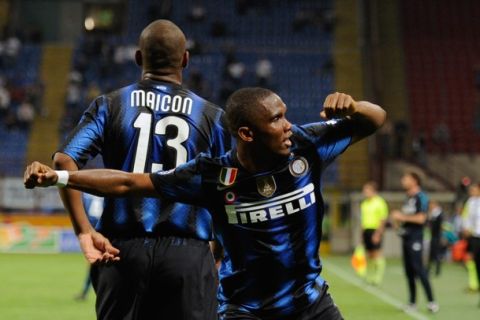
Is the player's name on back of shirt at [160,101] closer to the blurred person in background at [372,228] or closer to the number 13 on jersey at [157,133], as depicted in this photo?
the number 13 on jersey at [157,133]

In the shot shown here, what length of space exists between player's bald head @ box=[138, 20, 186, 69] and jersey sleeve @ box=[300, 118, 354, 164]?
819mm

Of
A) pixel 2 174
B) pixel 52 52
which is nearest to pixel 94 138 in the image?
pixel 2 174

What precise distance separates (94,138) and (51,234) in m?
21.6

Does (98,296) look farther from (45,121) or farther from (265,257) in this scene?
(45,121)

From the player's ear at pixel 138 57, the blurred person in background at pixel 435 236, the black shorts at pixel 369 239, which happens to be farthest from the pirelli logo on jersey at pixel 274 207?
the blurred person in background at pixel 435 236

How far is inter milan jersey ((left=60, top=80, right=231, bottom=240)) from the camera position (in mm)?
4660

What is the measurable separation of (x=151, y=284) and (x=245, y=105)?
1031 millimetres

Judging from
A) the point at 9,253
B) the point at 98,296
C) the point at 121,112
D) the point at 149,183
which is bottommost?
the point at 9,253

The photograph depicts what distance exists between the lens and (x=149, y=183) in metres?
4.45

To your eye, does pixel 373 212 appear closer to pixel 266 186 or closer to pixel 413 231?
pixel 413 231

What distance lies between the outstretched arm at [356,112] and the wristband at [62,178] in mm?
1254

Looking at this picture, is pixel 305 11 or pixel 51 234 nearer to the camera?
pixel 51 234

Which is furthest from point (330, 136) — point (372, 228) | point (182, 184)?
point (372, 228)

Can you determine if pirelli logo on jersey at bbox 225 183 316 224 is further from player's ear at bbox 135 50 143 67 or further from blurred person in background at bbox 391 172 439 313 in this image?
blurred person in background at bbox 391 172 439 313
